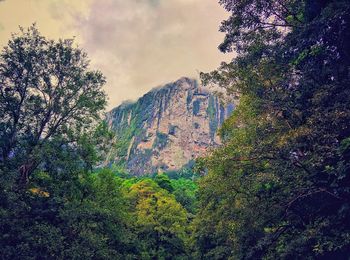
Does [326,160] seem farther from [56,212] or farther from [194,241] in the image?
[194,241]

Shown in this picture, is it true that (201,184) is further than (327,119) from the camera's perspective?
Yes

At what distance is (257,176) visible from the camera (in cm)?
1172

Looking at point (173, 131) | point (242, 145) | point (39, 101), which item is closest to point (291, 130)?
point (242, 145)

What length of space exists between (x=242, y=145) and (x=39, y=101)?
997 centimetres

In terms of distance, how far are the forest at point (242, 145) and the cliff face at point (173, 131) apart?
14472cm

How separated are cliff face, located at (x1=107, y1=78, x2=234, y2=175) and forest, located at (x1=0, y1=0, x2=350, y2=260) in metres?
145

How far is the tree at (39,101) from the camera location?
16375mm

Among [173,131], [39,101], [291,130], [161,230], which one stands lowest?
[161,230]

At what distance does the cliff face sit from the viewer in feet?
555

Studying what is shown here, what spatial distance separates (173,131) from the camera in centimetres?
18162

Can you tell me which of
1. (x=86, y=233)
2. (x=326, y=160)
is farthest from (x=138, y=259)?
(x=326, y=160)

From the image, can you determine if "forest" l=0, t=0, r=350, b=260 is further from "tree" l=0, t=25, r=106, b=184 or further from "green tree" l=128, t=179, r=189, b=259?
"green tree" l=128, t=179, r=189, b=259

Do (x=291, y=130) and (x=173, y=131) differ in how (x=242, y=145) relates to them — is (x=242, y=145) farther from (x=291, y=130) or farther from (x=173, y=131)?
(x=173, y=131)

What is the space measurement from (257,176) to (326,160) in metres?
2.30
